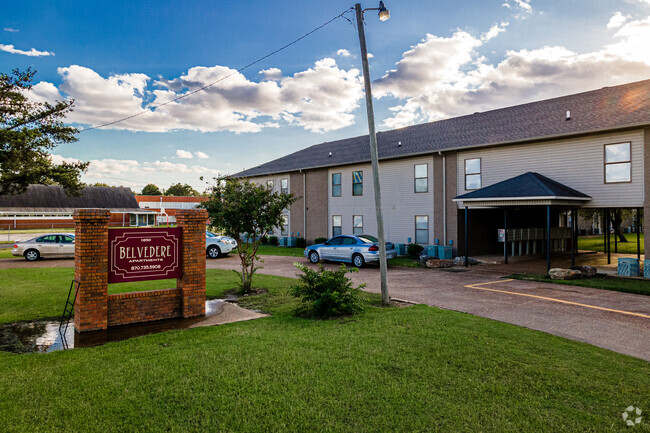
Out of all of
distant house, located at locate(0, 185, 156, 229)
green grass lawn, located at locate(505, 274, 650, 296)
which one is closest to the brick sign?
green grass lawn, located at locate(505, 274, 650, 296)

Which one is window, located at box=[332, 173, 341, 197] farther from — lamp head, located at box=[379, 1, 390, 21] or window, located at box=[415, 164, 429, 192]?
lamp head, located at box=[379, 1, 390, 21]

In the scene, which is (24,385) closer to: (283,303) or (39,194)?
(283,303)

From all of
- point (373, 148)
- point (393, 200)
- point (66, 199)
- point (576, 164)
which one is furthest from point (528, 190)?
point (66, 199)

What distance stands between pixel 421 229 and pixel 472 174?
4073mm

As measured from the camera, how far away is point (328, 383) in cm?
471

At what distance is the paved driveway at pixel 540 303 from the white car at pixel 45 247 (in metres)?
12.9

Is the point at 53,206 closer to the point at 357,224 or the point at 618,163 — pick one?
the point at 357,224

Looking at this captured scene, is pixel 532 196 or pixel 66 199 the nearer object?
pixel 532 196

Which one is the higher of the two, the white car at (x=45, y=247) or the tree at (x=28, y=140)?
the tree at (x=28, y=140)

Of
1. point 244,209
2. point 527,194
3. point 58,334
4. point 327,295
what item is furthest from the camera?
point 527,194

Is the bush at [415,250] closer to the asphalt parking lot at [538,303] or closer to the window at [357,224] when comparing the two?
the asphalt parking lot at [538,303]

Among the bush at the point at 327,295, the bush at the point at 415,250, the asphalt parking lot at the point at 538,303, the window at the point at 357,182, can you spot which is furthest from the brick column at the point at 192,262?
the window at the point at 357,182

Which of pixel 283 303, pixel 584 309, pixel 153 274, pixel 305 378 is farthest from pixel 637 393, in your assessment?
pixel 153 274

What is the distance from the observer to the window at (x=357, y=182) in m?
25.4
